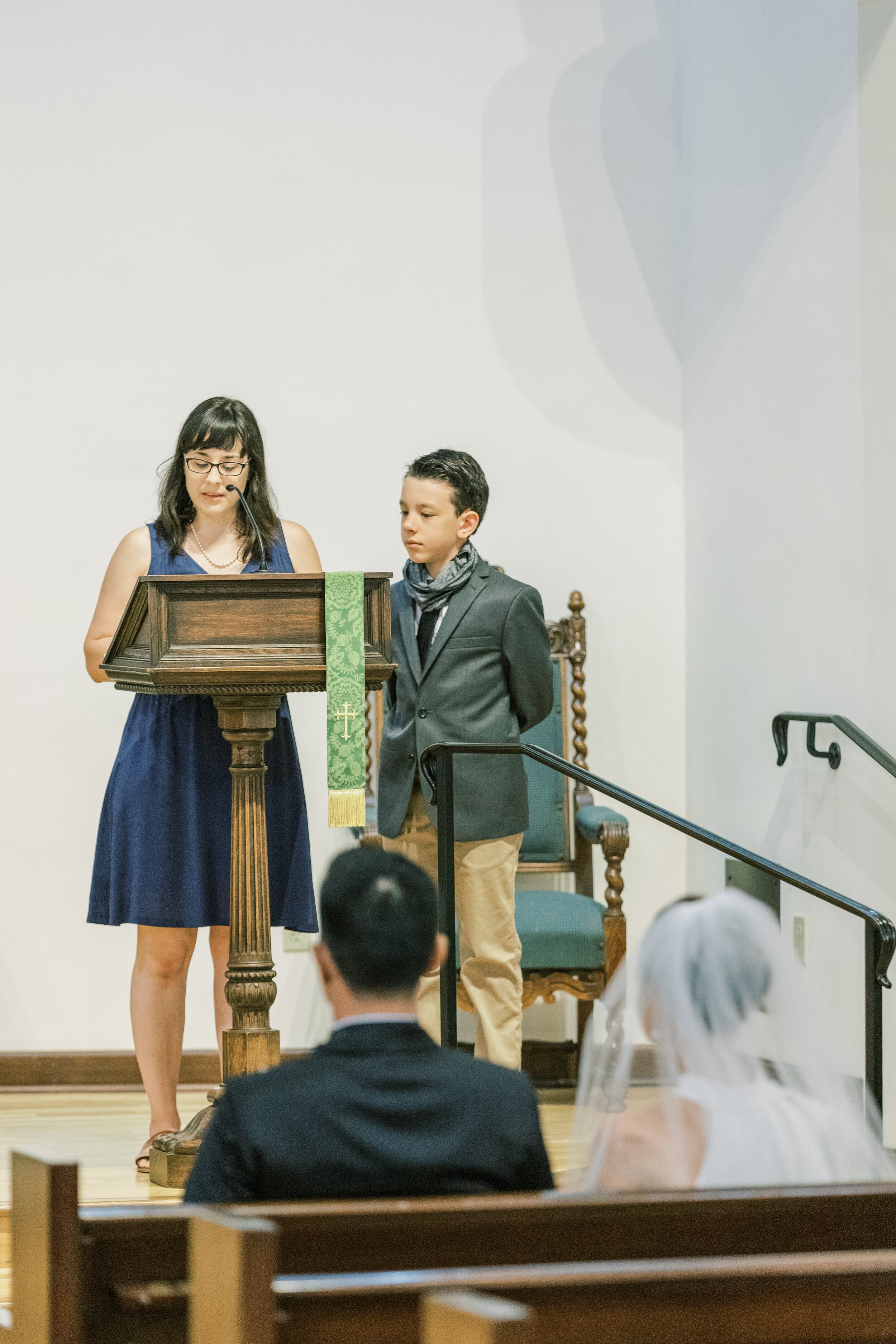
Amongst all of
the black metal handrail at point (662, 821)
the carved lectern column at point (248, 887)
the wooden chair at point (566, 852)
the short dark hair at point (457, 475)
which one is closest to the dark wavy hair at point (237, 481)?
the short dark hair at point (457, 475)

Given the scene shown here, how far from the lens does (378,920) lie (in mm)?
1699

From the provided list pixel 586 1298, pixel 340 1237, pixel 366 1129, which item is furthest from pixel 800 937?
pixel 586 1298

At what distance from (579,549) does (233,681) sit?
2.35 m

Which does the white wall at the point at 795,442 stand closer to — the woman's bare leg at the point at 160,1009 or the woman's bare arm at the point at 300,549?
the woman's bare arm at the point at 300,549

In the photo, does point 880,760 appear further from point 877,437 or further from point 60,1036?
point 60,1036

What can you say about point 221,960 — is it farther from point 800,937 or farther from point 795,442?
point 795,442

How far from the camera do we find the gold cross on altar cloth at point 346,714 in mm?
2924

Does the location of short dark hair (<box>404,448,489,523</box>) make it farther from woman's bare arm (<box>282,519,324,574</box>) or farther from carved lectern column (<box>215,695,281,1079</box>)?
carved lectern column (<box>215,695,281,1079</box>)

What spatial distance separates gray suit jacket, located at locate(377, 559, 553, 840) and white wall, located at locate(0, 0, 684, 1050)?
1163 mm

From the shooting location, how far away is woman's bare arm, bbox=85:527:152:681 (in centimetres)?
333

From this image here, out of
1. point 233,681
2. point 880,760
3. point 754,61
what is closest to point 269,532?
point 233,681

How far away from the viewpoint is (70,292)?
479 cm

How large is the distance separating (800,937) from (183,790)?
6.54ft

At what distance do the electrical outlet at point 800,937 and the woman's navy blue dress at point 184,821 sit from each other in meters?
1.65
